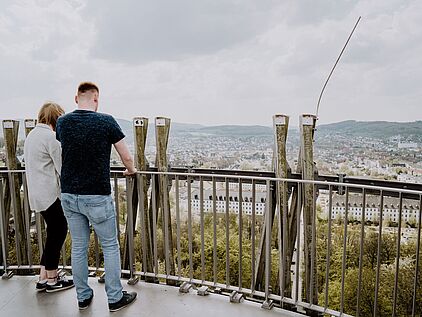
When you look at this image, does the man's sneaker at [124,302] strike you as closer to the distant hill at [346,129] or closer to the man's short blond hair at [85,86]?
the distant hill at [346,129]

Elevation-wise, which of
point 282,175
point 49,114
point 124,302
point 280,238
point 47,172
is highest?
point 49,114

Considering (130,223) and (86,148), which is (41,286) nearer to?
(130,223)

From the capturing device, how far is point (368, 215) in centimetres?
288

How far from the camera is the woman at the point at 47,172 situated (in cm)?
243

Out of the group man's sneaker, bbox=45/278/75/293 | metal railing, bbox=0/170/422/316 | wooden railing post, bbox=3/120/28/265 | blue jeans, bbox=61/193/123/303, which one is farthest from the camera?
wooden railing post, bbox=3/120/28/265

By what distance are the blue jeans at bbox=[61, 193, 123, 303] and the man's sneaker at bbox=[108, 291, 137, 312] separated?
0.04 meters

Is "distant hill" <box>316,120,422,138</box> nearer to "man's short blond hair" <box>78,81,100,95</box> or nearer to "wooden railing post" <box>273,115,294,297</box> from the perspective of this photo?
"wooden railing post" <box>273,115,294,297</box>

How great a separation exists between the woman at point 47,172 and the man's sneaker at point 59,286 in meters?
0.32

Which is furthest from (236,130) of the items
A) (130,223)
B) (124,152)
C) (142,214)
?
(124,152)

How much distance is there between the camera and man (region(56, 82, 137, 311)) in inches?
86.1

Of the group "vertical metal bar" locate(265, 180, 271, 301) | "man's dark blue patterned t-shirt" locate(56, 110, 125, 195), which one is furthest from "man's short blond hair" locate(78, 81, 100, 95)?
"vertical metal bar" locate(265, 180, 271, 301)

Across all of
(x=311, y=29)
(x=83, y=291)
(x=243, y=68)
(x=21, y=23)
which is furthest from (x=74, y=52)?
(x=83, y=291)

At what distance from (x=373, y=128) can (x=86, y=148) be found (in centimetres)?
262

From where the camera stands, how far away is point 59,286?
113 inches
